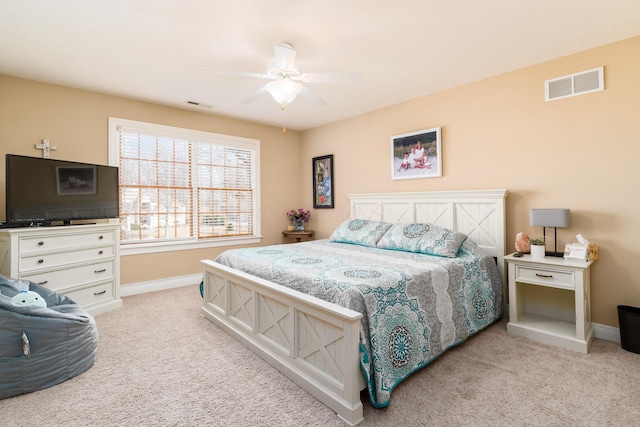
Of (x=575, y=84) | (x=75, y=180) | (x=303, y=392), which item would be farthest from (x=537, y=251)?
(x=75, y=180)

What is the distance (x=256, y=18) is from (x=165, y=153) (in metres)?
2.75

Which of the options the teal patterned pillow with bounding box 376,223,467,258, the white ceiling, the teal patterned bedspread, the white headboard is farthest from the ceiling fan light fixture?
the white headboard

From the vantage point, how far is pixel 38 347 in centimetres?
201

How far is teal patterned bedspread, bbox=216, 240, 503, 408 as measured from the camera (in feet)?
6.08

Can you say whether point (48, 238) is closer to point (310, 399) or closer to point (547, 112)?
point (310, 399)

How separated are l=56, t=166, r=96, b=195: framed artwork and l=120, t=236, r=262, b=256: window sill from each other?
91 centimetres

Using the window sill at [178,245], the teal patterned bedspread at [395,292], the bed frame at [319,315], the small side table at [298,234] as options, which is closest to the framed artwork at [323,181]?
the small side table at [298,234]

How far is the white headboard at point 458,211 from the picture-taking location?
3242 mm

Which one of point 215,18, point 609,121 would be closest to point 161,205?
point 215,18

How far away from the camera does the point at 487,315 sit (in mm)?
2875

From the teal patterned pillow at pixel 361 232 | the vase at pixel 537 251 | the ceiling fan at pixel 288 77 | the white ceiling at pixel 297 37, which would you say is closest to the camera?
the white ceiling at pixel 297 37

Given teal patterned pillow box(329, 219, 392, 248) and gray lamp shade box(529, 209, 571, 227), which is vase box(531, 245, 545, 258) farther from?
teal patterned pillow box(329, 219, 392, 248)

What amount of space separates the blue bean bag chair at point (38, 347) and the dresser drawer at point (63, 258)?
933 millimetres

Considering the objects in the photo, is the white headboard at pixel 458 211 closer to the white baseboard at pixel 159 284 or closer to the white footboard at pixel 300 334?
the white footboard at pixel 300 334
